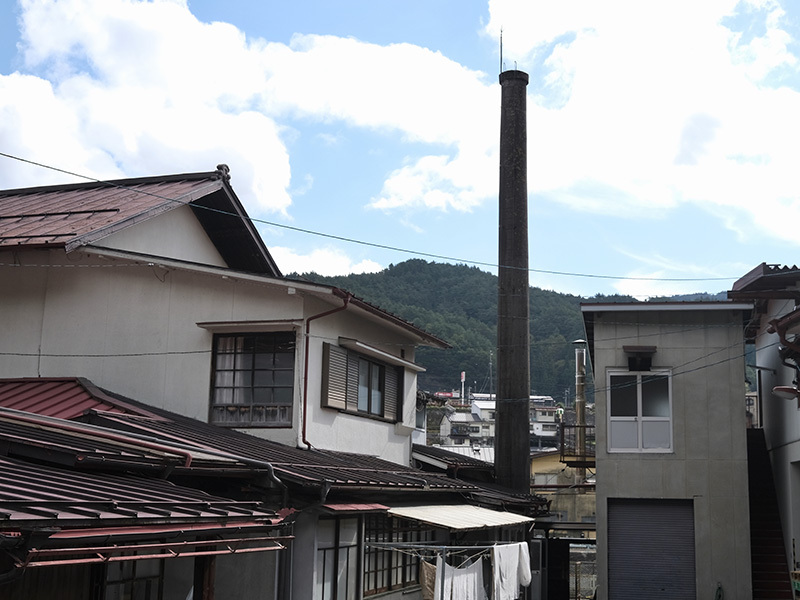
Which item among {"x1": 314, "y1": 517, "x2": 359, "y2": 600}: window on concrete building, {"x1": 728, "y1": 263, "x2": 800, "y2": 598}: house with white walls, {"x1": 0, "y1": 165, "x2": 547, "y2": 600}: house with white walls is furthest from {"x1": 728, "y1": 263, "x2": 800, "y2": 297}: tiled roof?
{"x1": 314, "y1": 517, "x2": 359, "y2": 600}: window on concrete building

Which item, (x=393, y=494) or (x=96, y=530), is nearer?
(x=96, y=530)

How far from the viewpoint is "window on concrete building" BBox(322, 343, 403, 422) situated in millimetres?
17469

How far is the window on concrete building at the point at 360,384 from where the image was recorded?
57.3 feet

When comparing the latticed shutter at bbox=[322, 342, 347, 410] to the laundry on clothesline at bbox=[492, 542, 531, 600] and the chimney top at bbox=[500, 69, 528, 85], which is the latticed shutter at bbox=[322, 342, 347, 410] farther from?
the chimney top at bbox=[500, 69, 528, 85]

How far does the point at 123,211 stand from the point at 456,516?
8.88 m

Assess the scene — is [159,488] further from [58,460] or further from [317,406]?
[317,406]

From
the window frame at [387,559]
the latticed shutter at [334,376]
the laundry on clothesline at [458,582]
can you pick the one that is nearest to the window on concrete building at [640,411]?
the window frame at [387,559]

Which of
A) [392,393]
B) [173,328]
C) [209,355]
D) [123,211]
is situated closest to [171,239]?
[123,211]

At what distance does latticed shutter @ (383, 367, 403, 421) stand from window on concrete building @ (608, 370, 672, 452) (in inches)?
230

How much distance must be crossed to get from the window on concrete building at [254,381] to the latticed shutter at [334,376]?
75 cm

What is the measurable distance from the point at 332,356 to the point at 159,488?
8224 mm

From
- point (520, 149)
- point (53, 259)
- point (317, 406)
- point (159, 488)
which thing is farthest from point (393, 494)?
point (520, 149)

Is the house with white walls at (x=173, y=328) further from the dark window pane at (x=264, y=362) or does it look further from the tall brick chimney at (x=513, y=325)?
the tall brick chimney at (x=513, y=325)

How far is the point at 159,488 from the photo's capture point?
954 cm
